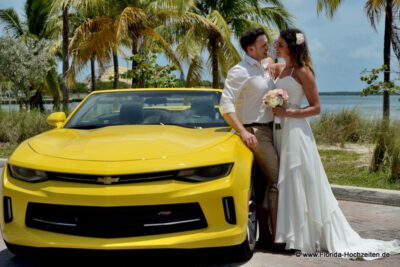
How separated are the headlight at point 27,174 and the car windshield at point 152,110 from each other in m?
1.16

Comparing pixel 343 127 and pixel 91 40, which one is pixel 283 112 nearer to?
pixel 343 127

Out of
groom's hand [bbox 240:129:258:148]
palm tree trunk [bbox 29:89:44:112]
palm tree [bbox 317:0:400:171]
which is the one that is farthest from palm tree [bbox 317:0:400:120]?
palm tree trunk [bbox 29:89:44:112]

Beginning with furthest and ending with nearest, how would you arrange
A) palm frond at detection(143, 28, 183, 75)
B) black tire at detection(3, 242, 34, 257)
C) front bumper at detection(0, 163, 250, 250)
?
palm frond at detection(143, 28, 183, 75) < black tire at detection(3, 242, 34, 257) < front bumper at detection(0, 163, 250, 250)

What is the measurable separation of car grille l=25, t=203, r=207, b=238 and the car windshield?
1378 millimetres

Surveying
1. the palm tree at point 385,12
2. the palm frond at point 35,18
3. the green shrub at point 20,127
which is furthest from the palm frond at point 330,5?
the palm frond at point 35,18

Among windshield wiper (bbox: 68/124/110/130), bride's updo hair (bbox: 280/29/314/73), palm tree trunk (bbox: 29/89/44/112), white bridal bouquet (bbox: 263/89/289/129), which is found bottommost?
palm tree trunk (bbox: 29/89/44/112)

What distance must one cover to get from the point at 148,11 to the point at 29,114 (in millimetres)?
5721

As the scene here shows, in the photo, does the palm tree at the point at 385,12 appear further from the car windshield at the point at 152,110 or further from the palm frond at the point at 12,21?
the palm frond at the point at 12,21

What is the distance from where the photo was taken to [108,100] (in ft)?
18.1

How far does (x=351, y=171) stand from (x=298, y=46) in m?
4.98

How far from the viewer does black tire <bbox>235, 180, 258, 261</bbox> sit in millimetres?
4016

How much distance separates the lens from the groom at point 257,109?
4.43 metres

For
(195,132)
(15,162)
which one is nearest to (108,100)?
(195,132)

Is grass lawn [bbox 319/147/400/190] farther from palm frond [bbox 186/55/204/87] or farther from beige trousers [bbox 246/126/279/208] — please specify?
palm frond [bbox 186/55/204/87]
